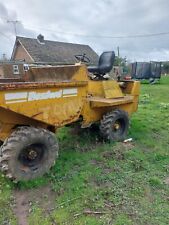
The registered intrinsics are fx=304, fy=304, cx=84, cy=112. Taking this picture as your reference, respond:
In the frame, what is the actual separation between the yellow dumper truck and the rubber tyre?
2 cm

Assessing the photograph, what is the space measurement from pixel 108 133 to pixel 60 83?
1.64 meters

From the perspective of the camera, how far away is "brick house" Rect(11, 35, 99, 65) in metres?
25.8

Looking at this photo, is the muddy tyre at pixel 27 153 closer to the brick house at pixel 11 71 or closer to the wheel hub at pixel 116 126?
the brick house at pixel 11 71

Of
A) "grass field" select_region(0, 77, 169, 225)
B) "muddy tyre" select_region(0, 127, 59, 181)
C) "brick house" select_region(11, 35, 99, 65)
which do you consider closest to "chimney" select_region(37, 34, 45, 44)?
"brick house" select_region(11, 35, 99, 65)

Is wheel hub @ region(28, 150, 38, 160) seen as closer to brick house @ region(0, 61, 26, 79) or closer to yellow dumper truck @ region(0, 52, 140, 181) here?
yellow dumper truck @ region(0, 52, 140, 181)

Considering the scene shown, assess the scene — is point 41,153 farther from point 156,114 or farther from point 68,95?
point 156,114

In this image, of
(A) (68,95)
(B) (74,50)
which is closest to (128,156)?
(A) (68,95)

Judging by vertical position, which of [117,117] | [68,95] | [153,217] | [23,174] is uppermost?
[68,95]

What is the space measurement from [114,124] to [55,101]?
1.73m

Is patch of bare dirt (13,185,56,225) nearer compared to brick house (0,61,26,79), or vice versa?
patch of bare dirt (13,185,56,225)

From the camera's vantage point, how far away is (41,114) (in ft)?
13.6

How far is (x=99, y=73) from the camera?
591 centimetres

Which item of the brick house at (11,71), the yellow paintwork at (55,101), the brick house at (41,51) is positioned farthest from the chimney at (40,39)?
the brick house at (11,71)

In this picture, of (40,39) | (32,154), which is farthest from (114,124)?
(40,39)
